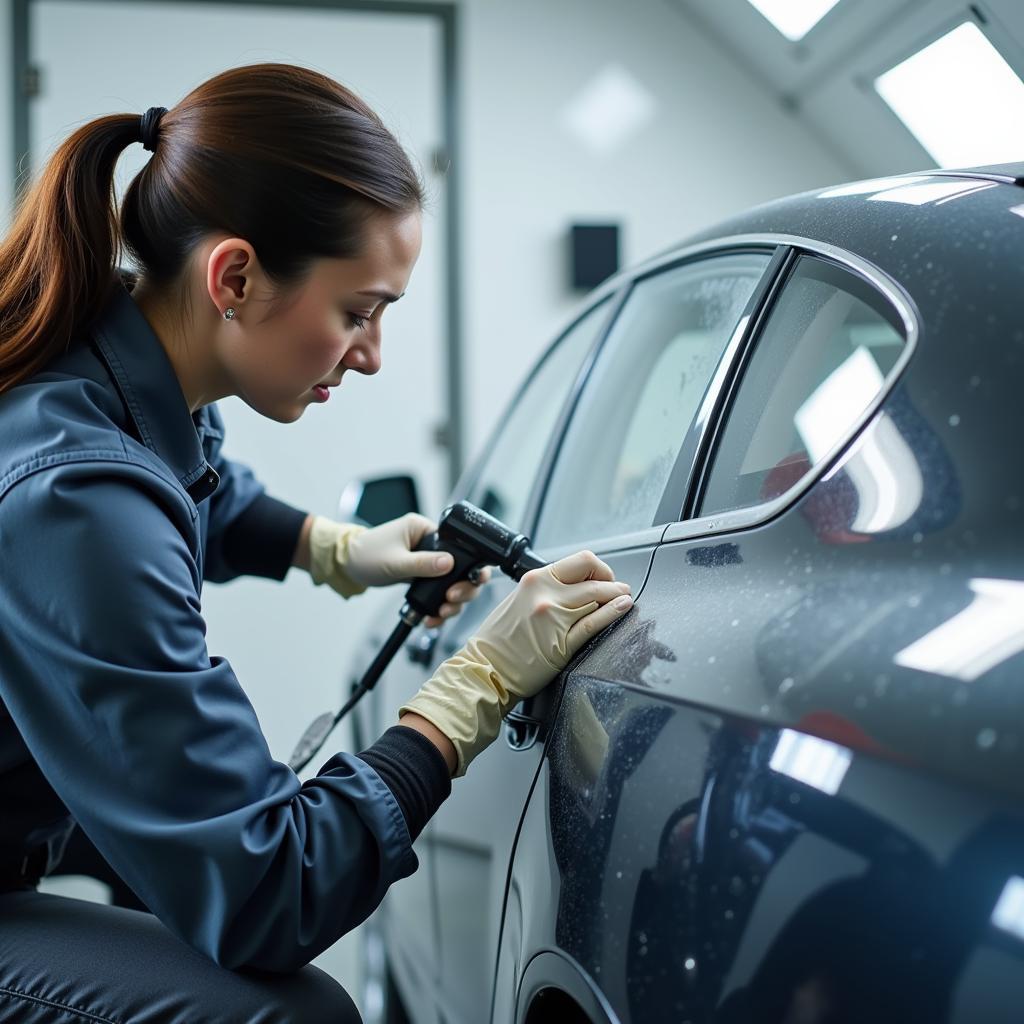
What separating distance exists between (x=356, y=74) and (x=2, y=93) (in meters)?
1.16

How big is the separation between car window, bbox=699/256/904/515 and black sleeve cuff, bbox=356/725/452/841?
34 centimetres

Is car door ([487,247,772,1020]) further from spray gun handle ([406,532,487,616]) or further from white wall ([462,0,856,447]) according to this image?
white wall ([462,0,856,447])

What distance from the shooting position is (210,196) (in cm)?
112

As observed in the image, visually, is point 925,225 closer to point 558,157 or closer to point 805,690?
point 805,690

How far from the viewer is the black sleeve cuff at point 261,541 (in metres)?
1.73

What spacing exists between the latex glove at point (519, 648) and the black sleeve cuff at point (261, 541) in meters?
0.67

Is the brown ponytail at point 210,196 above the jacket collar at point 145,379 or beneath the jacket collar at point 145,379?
above

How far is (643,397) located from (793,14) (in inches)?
110

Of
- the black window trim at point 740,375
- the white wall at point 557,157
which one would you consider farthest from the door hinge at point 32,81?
the black window trim at point 740,375

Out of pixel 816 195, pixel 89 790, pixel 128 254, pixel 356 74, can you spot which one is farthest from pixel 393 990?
pixel 356 74

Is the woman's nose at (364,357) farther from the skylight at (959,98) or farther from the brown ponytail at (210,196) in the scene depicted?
the skylight at (959,98)

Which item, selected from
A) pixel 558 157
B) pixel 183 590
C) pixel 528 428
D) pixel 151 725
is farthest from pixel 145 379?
pixel 558 157

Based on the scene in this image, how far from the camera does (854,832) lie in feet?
2.02

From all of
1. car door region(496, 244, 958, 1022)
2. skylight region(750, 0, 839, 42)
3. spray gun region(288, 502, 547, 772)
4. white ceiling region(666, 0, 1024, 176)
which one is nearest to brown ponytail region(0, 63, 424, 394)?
spray gun region(288, 502, 547, 772)
